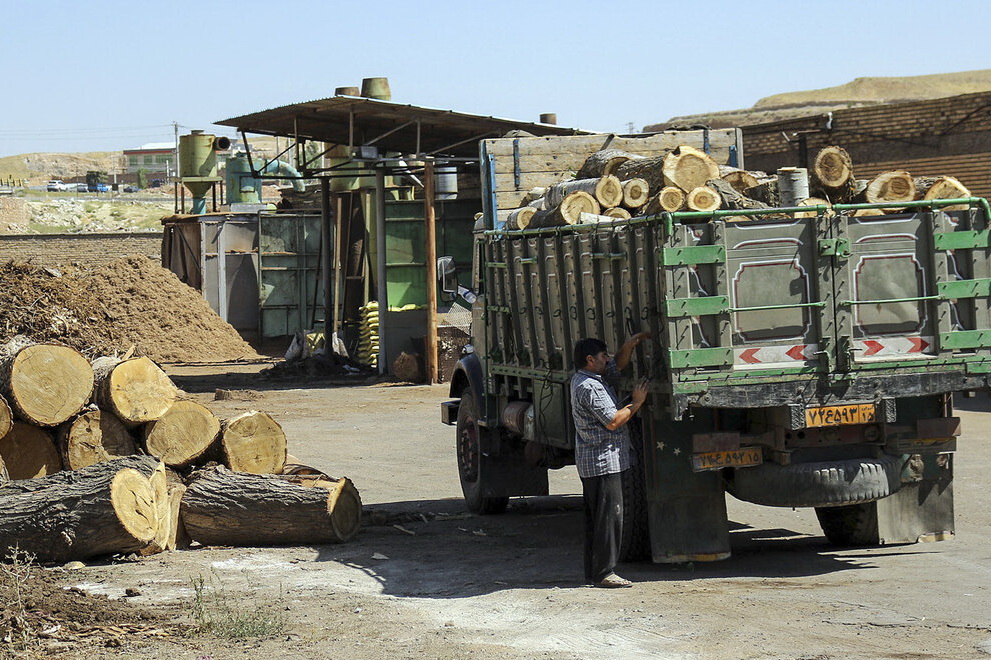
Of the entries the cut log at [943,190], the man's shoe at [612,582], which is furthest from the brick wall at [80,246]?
the man's shoe at [612,582]

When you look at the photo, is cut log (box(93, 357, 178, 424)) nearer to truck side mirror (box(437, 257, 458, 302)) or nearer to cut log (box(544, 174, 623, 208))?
truck side mirror (box(437, 257, 458, 302))

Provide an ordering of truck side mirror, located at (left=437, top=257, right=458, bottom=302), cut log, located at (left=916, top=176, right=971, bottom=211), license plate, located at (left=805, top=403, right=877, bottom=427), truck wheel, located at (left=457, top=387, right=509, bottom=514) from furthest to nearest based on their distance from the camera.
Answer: truck side mirror, located at (left=437, top=257, right=458, bottom=302) < truck wheel, located at (left=457, top=387, right=509, bottom=514) < cut log, located at (left=916, top=176, right=971, bottom=211) < license plate, located at (left=805, top=403, right=877, bottom=427)

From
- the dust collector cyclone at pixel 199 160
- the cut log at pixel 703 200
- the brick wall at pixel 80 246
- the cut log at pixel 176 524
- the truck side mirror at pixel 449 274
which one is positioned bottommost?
the cut log at pixel 176 524

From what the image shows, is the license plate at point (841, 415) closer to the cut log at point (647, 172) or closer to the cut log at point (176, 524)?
the cut log at point (647, 172)

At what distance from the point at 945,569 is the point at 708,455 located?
1.80 m

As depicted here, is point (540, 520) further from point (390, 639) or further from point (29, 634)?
point (29, 634)

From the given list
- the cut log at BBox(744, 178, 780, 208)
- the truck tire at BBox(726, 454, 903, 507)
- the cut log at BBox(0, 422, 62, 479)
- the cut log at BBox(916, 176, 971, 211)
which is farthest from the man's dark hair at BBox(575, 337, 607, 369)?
the cut log at BBox(0, 422, 62, 479)

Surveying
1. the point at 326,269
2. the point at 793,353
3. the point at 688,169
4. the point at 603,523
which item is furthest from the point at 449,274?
the point at 326,269

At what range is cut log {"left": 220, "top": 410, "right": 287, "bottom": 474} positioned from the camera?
11.6 metres

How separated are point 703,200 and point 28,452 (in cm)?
620

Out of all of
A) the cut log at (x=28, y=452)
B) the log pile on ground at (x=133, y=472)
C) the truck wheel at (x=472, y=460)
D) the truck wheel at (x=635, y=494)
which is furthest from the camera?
the truck wheel at (x=472, y=460)

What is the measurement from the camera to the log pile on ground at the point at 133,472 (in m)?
9.61

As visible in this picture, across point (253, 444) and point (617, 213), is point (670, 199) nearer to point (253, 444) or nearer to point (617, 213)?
point (617, 213)

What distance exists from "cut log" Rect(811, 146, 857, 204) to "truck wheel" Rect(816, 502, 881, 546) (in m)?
2.30
